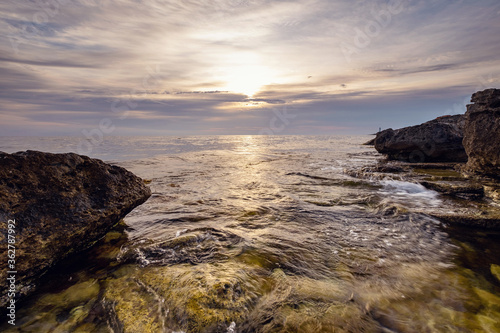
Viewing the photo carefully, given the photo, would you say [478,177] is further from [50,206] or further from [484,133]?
[50,206]

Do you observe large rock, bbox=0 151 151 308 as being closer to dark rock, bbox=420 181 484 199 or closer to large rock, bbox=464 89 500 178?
dark rock, bbox=420 181 484 199

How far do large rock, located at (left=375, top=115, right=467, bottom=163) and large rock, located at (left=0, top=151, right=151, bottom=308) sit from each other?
16389 mm

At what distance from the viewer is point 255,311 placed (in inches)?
113

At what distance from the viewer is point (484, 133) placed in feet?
22.1

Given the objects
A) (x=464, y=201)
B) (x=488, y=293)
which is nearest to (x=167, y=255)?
(x=488, y=293)

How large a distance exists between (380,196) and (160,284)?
24.2ft

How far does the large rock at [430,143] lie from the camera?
1353cm

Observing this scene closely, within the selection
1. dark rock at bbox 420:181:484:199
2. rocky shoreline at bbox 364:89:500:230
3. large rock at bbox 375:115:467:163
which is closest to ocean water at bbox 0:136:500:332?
rocky shoreline at bbox 364:89:500:230

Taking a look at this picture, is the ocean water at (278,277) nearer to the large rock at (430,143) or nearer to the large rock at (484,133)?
the large rock at (484,133)

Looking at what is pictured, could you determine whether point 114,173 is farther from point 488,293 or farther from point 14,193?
point 488,293

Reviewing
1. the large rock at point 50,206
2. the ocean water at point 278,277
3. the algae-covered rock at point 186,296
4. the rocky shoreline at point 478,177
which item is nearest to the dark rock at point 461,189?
the rocky shoreline at point 478,177

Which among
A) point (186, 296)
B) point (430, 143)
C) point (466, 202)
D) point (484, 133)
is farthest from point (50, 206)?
point (430, 143)

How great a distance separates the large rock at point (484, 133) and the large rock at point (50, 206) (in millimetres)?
9531

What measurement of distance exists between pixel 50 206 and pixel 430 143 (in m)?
17.5
